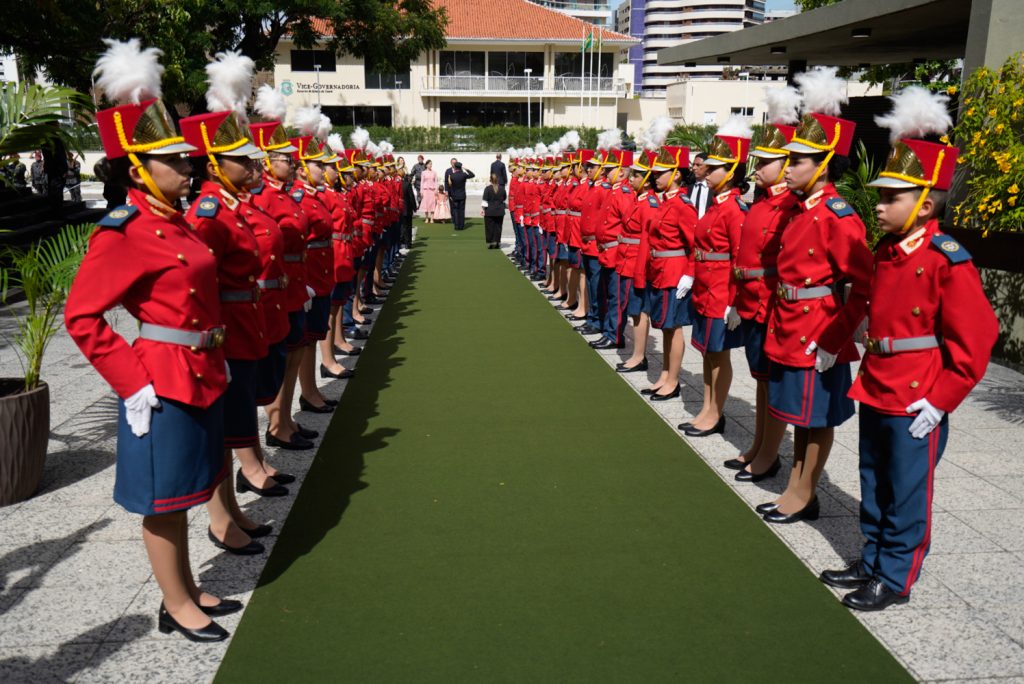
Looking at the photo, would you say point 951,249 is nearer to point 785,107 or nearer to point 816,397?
point 816,397

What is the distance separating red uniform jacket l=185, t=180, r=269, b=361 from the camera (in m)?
4.24

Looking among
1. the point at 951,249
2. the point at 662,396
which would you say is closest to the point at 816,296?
the point at 951,249

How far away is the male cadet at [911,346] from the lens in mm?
3572

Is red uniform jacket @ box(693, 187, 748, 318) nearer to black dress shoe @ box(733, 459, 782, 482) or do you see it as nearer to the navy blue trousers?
black dress shoe @ box(733, 459, 782, 482)

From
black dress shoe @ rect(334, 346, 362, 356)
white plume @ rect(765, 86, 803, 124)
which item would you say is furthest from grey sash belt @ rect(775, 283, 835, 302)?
black dress shoe @ rect(334, 346, 362, 356)

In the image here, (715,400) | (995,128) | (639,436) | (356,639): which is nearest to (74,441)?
(356,639)

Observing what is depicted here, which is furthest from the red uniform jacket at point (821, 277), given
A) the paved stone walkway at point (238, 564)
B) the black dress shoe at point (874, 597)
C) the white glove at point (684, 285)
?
the white glove at point (684, 285)

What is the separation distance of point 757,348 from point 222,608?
3.29 m

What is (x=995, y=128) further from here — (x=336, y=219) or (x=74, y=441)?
(x=74, y=441)

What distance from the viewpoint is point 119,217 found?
3234mm

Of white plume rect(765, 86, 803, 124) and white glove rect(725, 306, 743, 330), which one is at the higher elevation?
white plume rect(765, 86, 803, 124)

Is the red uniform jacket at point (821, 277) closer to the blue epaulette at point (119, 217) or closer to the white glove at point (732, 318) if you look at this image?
the white glove at point (732, 318)

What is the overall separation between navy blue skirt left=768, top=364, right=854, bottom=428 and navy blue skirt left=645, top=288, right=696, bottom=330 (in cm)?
220

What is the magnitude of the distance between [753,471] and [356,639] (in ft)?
9.35
